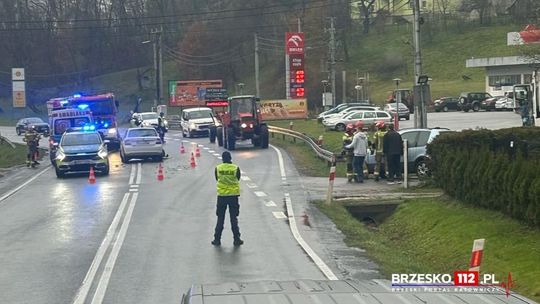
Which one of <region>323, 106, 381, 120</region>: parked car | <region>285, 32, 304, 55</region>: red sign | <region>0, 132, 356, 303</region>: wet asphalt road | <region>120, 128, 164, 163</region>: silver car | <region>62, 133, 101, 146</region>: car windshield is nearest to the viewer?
<region>0, 132, 356, 303</region>: wet asphalt road

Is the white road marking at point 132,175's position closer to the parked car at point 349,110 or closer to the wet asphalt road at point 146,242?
the wet asphalt road at point 146,242

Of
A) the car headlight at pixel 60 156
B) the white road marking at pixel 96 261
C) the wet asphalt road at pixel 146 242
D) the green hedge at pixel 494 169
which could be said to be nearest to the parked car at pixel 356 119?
the car headlight at pixel 60 156

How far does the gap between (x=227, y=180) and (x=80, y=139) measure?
1867cm

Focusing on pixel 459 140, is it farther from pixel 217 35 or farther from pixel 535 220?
pixel 217 35

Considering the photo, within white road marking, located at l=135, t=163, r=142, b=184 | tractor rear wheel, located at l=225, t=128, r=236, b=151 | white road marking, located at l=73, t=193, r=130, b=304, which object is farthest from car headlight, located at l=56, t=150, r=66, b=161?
tractor rear wheel, located at l=225, t=128, r=236, b=151

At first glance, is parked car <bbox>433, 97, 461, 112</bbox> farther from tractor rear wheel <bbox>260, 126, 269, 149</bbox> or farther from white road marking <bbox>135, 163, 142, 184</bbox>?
white road marking <bbox>135, 163, 142, 184</bbox>

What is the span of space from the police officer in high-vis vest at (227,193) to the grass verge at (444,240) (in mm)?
2183

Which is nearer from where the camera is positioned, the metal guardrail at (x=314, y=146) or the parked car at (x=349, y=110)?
the metal guardrail at (x=314, y=146)

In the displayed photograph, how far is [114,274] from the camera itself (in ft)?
42.6

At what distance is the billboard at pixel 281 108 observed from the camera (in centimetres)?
6800

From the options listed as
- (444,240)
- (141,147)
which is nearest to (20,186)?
(141,147)

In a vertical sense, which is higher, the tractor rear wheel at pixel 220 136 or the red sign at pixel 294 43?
the red sign at pixel 294 43

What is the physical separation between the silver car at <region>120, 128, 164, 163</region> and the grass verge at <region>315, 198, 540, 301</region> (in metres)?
17.4

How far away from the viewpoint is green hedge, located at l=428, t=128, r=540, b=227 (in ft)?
47.3
